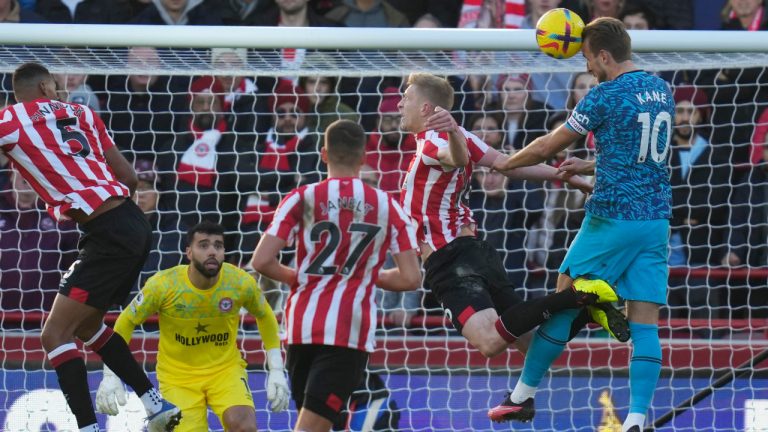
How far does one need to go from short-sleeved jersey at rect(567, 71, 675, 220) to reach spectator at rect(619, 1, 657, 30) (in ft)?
11.5

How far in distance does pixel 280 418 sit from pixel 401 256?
2.91 m

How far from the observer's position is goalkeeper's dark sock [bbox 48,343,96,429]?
6961mm

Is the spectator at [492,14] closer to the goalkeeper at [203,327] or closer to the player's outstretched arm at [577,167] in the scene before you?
the goalkeeper at [203,327]

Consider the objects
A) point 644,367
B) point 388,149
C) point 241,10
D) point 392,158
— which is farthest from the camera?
point 241,10

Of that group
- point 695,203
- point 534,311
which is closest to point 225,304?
point 534,311

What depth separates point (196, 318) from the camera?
806 cm

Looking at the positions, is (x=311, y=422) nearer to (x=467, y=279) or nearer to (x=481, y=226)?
(x=467, y=279)

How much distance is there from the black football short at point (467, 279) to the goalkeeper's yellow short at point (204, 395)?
1.56m

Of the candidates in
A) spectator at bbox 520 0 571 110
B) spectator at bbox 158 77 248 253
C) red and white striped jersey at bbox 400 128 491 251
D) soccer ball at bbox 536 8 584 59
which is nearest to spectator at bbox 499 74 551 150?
spectator at bbox 520 0 571 110

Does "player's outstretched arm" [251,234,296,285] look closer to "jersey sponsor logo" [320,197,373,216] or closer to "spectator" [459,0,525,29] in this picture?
"jersey sponsor logo" [320,197,373,216]

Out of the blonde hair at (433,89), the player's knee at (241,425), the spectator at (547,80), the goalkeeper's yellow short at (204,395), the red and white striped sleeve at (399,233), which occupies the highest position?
the spectator at (547,80)

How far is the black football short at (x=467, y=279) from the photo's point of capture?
7.09 meters

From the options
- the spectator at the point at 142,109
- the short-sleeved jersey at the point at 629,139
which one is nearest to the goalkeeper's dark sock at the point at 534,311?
the short-sleeved jersey at the point at 629,139

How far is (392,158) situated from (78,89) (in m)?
2.37
